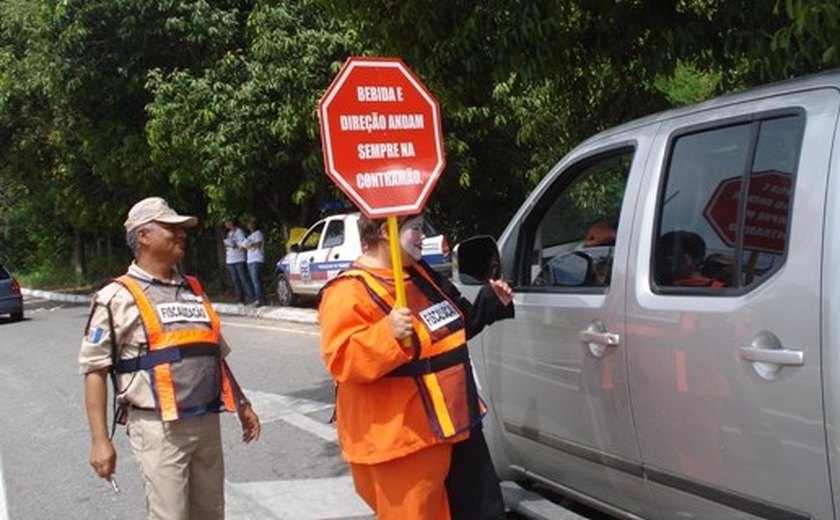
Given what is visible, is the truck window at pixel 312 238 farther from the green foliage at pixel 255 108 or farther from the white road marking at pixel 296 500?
the white road marking at pixel 296 500

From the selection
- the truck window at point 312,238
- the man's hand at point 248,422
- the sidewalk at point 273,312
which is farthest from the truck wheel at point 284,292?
the man's hand at point 248,422

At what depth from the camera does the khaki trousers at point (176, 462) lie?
3504 mm

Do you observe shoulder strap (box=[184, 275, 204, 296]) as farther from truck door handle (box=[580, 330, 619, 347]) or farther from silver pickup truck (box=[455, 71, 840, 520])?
truck door handle (box=[580, 330, 619, 347])

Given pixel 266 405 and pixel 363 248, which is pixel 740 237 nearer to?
pixel 363 248

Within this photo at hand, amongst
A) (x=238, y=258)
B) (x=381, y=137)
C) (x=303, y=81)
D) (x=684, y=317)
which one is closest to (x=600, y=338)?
(x=684, y=317)

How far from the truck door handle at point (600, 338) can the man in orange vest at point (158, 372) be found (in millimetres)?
1507

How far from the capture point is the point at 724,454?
2838 mm

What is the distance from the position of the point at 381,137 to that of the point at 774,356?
4.96 feet

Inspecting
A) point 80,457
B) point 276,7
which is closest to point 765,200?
point 80,457

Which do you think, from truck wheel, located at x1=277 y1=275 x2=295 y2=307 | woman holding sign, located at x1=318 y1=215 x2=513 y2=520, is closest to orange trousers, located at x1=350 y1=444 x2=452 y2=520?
woman holding sign, located at x1=318 y1=215 x2=513 y2=520

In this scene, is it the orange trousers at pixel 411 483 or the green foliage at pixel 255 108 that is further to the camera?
the green foliage at pixel 255 108

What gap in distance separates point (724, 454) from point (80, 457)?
18.4ft

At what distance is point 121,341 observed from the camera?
353cm

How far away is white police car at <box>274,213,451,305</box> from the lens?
13.6m
